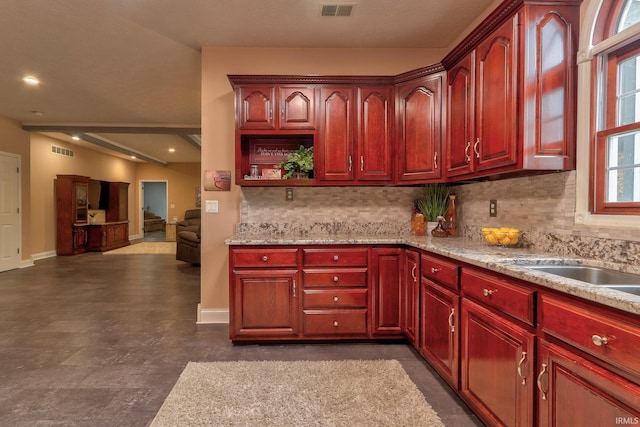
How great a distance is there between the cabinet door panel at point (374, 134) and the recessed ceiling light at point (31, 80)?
417cm

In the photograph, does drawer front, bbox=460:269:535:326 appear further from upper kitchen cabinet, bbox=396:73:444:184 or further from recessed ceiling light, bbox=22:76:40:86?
recessed ceiling light, bbox=22:76:40:86

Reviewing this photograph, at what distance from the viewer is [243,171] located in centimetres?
315

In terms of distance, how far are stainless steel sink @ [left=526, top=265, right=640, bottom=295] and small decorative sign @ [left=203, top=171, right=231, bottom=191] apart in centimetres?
265

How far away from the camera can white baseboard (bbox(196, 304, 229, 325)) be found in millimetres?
3283

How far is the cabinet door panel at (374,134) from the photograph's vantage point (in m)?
2.95

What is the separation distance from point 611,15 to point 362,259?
6.85 feet

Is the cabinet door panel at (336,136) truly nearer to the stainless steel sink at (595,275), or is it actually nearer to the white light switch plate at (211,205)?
the white light switch plate at (211,205)

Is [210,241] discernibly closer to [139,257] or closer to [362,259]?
[362,259]

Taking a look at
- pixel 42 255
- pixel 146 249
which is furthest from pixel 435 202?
pixel 42 255

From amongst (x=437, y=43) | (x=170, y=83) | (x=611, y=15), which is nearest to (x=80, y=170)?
(x=170, y=83)

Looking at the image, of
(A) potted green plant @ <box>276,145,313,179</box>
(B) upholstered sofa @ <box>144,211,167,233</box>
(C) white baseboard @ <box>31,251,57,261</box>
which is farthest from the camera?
(B) upholstered sofa @ <box>144,211,167,233</box>

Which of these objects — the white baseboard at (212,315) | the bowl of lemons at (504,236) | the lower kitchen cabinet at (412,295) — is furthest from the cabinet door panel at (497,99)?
the white baseboard at (212,315)

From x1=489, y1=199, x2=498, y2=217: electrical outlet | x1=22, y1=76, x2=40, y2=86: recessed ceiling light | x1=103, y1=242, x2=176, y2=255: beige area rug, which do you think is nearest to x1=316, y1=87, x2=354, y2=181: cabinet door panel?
x1=489, y1=199, x2=498, y2=217: electrical outlet

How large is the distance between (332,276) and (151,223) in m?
12.7
